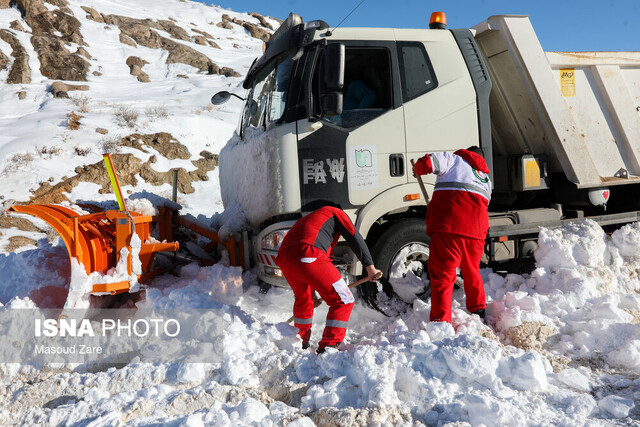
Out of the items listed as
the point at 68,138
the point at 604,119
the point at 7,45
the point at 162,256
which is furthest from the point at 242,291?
the point at 7,45

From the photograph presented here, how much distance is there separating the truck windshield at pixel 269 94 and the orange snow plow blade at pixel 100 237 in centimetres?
137

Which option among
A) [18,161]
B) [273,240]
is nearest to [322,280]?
[273,240]

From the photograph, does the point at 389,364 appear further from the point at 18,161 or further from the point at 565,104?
the point at 18,161

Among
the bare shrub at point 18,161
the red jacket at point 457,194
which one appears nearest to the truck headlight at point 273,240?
the red jacket at point 457,194

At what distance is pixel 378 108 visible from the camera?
13.8ft

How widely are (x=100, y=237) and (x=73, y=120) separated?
11212 millimetres

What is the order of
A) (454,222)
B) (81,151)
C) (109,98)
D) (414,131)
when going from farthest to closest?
(109,98) → (81,151) → (414,131) → (454,222)

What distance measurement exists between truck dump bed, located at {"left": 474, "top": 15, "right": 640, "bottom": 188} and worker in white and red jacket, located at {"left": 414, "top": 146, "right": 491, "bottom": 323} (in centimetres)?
117

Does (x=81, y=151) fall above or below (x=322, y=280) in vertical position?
above

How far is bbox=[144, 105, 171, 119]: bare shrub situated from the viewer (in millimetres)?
14789

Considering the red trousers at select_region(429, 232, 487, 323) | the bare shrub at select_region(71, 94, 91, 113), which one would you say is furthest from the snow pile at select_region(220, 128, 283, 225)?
the bare shrub at select_region(71, 94, 91, 113)

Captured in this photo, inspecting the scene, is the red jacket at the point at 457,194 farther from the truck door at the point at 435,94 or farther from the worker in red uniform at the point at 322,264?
the worker in red uniform at the point at 322,264

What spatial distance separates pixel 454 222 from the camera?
12.5 feet

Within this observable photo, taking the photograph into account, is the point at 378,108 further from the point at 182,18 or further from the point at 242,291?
the point at 182,18
